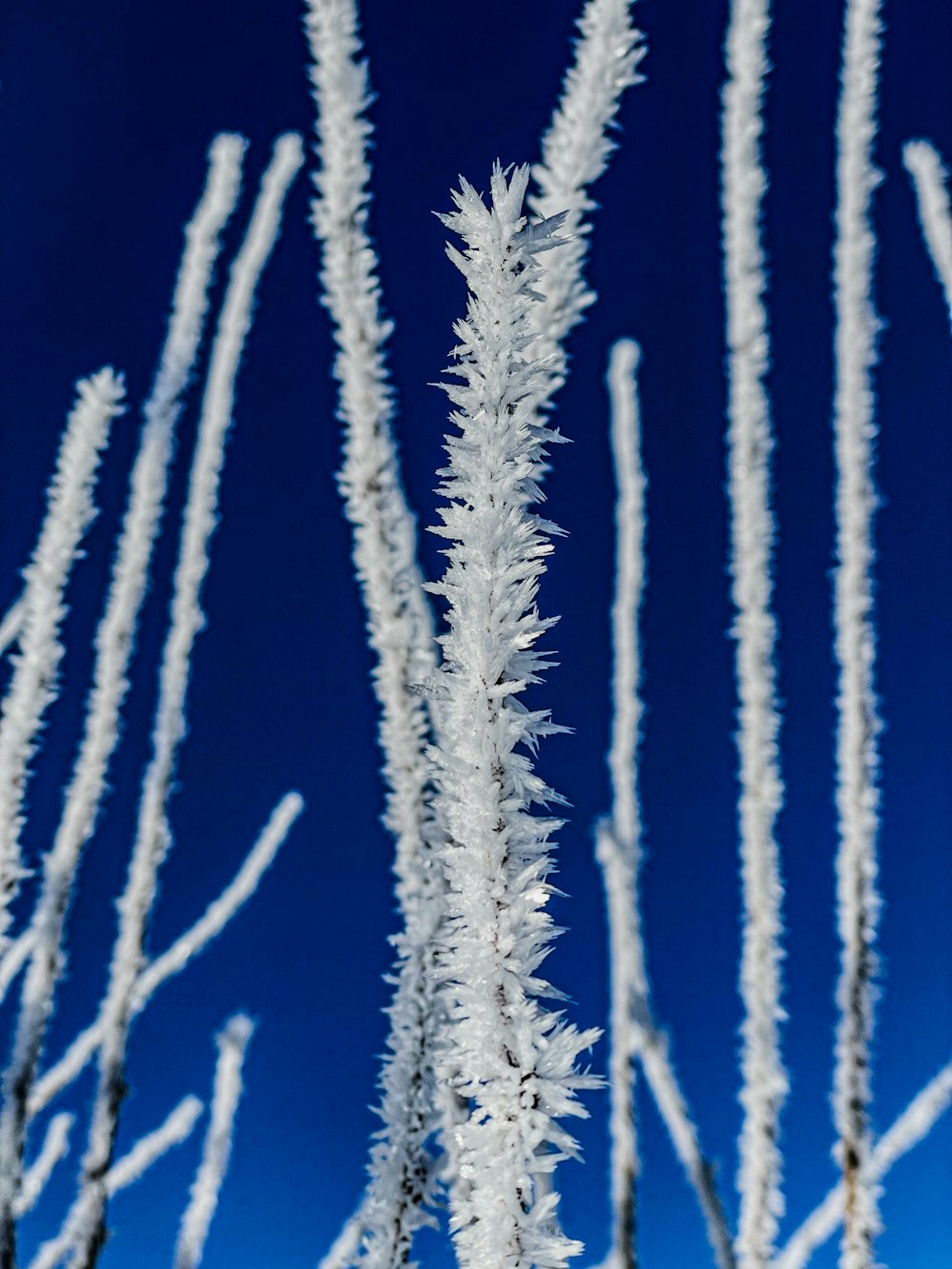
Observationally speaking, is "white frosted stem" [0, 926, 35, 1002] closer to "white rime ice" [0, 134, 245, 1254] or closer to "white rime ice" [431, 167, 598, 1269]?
"white rime ice" [0, 134, 245, 1254]

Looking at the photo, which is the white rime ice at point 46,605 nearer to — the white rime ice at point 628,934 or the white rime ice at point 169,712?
the white rime ice at point 169,712

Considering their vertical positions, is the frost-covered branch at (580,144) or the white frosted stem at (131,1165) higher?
the frost-covered branch at (580,144)

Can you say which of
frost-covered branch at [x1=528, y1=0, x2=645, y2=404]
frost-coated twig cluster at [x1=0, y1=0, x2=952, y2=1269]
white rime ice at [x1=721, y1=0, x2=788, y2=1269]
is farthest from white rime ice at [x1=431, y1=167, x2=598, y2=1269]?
white rime ice at [x1=721, y1=0, x2=788, y2=1269]

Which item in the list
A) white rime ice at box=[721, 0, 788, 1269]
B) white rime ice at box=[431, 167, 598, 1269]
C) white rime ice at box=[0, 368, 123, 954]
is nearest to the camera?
white rime ice at box=[431, 167, 598, 1269]

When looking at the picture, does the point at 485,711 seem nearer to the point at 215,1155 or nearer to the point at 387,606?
the point at 387,606

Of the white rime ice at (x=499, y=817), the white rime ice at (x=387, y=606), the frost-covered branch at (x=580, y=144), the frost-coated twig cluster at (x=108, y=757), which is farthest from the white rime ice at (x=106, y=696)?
the white rime ice at (x=499, y=817)

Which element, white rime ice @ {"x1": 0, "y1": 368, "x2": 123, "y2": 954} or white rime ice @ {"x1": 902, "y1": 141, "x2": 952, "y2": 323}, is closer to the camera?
white rime ice @ {"x1": 0, "y1": 368, "x2": 123, "y2": 954}
